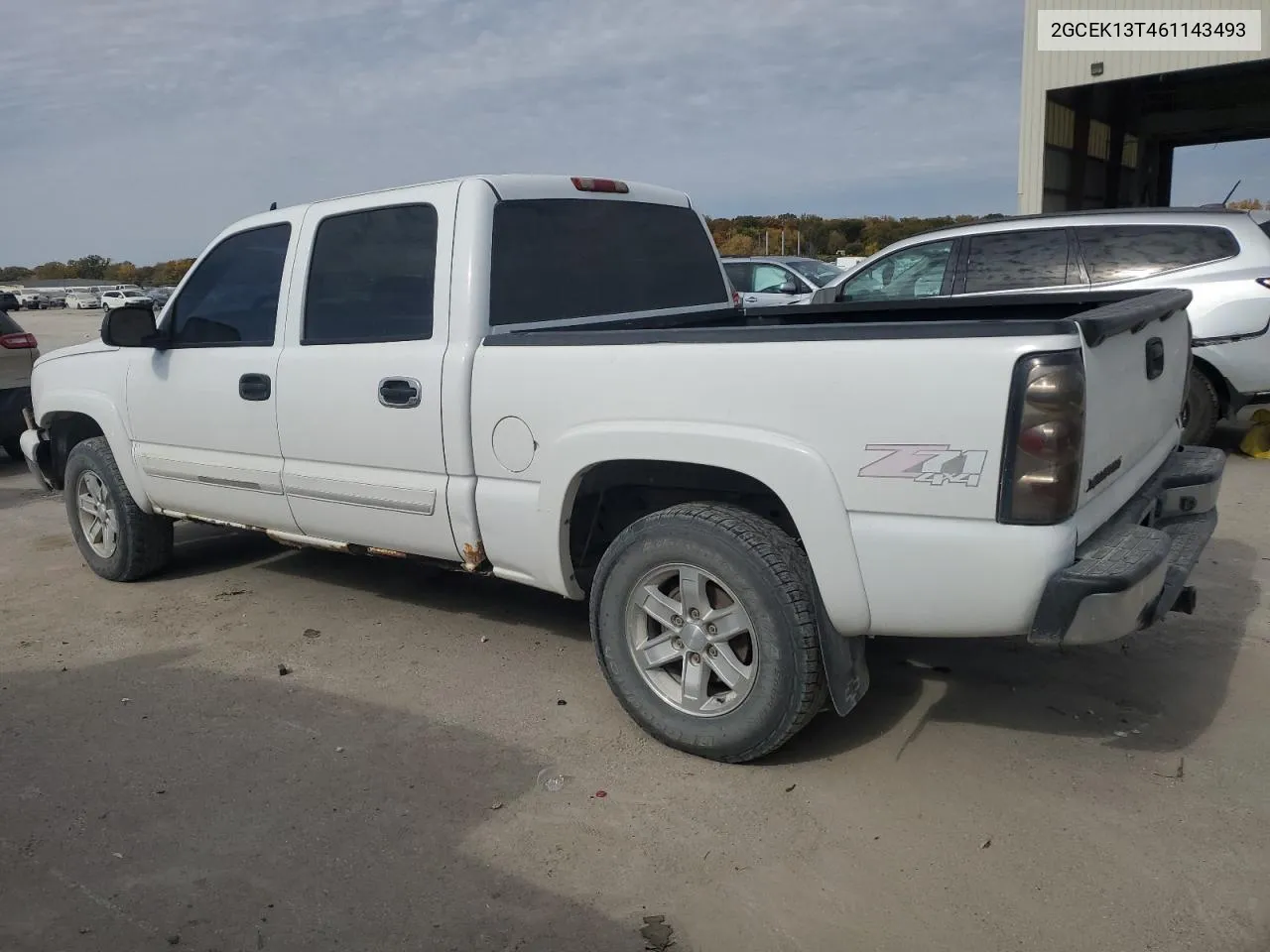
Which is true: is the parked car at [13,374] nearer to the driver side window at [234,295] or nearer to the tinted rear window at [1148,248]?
the driver side window at [234,295]

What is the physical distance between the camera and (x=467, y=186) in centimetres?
420

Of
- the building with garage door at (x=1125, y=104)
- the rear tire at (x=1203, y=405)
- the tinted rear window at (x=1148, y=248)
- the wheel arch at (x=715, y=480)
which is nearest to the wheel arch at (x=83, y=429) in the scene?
the wheel arch at (x=715, y=480)

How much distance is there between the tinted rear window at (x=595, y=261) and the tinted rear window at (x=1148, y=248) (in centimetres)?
394

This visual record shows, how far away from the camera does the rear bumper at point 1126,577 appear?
288cm

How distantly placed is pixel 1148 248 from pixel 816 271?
8.08 m

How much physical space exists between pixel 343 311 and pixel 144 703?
176cm

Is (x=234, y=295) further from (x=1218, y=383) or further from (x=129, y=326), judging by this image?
(x=1218, y=383)

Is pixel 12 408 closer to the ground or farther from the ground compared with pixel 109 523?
farther from the ground

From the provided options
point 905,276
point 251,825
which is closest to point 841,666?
point 251,825

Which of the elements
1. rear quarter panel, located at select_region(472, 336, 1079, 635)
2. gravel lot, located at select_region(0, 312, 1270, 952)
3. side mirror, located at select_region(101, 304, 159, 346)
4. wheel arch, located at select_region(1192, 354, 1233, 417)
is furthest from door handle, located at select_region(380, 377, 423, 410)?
wheel arch, located at select_region(1192, 354, 1233, 417)

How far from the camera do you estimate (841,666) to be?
11.0 feet

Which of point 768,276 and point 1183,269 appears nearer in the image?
point 1183,269

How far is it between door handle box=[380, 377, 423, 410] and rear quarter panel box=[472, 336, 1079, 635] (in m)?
0.62

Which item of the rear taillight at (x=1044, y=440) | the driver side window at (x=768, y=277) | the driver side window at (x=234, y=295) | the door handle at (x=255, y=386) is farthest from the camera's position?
the driver side window at (x=768, y=277)
